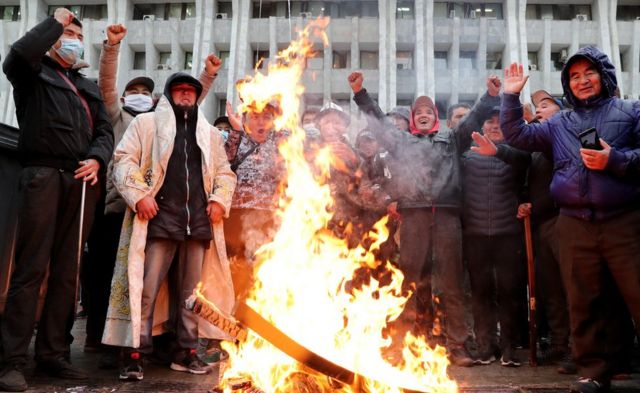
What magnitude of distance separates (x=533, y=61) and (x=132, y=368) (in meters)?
24.8

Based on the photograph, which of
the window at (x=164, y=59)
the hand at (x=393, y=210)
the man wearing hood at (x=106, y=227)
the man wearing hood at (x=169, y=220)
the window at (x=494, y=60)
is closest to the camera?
the man wearing hood at (x=169, y=220)

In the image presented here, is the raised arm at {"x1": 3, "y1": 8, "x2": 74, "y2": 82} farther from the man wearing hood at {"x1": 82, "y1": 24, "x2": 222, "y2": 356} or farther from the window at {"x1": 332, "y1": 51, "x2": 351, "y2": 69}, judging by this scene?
the window at {"x1": 332, "y1": 51, "x2": 351, "y2": 69}

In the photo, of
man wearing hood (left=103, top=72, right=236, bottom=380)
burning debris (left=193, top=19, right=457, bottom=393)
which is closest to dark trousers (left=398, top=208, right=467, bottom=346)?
burning debris (left=193, top=19, right=457, bottom=393)

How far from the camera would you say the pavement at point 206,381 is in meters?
3.43

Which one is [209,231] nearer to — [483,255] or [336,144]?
[336,144]

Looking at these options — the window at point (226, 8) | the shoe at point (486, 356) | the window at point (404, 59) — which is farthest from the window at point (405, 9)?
the shoe at point (486, 356)

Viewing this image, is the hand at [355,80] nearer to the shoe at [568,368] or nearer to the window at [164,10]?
the shoe at [568,368]

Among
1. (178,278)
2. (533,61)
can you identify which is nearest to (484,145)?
(178,278)

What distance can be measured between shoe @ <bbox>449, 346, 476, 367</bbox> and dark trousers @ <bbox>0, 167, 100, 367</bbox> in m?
3.30

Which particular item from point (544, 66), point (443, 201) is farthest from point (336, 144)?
point (544, 66)

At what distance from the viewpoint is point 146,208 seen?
3914 millimetres

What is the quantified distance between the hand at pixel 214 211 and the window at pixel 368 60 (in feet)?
67.4

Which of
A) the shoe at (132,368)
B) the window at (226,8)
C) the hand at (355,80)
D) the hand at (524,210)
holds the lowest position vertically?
the shoe at (132,368)

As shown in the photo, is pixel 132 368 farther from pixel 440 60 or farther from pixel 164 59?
pixel 164 59
